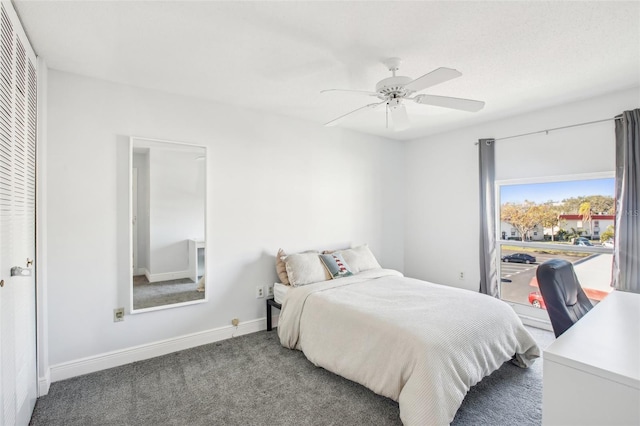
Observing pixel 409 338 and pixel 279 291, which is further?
pixel 279 291

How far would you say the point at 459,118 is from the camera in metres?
3.61

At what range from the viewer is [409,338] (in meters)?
1.90

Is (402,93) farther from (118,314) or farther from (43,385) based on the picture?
(43,385)

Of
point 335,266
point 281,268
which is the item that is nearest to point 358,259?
point 335,266

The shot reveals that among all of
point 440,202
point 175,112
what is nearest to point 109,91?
point 175,112

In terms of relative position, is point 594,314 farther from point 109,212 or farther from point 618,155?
point 109,212

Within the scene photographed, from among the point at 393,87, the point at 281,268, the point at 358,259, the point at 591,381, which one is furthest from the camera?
the point at 358,259

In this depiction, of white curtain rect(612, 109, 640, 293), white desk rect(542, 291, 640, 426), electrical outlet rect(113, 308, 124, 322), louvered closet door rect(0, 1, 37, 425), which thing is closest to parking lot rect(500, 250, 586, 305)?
white curtain rect(612, 109, 640, 293)

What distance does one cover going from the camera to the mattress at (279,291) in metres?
3.16

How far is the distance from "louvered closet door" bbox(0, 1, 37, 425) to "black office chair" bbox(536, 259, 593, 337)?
2744mm

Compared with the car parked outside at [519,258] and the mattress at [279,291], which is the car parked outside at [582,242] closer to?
the car parked outside at [519,258]

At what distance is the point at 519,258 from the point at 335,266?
2.20m

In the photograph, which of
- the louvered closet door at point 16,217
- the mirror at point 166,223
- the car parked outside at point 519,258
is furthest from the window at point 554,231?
the louvered closet door at point 16,217

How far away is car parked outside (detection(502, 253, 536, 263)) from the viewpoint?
11.7 ft
